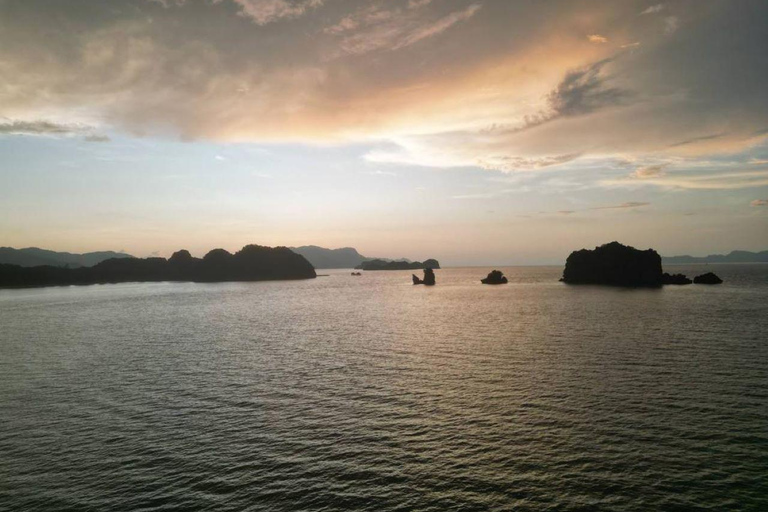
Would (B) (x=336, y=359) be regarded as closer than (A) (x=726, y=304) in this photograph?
Yes

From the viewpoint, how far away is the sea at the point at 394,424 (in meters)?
23.3

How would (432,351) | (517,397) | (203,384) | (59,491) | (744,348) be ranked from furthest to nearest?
(432,351) → (744,348) → (203,384) → (517,397) → (59,491)

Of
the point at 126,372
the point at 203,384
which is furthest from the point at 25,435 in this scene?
the point at 126,372

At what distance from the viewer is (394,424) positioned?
33.3 metres

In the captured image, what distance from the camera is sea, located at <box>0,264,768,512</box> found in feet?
76.4

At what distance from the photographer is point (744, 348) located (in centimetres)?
5669

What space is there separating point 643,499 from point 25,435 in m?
43.2

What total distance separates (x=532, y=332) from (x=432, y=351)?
2365 cm

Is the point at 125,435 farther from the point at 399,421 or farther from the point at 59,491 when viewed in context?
the point at 399,421

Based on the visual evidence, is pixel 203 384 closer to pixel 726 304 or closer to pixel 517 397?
pixel 517 397

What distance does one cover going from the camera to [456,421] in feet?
110

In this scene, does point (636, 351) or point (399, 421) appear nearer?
point (399, 421)

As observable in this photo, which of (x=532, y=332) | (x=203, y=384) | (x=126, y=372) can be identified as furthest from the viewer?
(x=532, y=332)

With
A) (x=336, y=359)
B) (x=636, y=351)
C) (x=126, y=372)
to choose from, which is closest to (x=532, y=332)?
(x=636, y=351)
